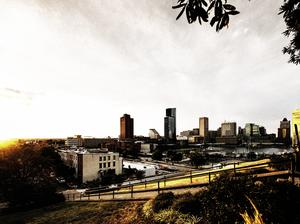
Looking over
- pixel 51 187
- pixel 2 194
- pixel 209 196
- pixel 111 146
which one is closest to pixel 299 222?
pixel 209 196

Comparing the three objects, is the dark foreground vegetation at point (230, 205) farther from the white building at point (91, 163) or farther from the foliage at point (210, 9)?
the white building at point (91, 163)

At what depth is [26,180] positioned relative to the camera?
29.2 meters

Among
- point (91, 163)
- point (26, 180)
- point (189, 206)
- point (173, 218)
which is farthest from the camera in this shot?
point (91, 163)

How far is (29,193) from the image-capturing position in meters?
26.3

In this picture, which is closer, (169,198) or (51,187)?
(169,198)

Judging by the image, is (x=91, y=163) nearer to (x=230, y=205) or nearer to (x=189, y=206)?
(x=189, y=206)

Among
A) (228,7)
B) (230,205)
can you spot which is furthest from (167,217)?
(228,7)

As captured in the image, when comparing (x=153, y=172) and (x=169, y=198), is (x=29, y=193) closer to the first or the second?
(x=169, y=198)

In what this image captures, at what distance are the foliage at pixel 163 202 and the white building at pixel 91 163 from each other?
4793 centimetres

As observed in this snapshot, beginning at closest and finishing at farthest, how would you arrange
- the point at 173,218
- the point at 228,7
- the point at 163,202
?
the point at 228,7, the point at 173,218, the point at 163,202

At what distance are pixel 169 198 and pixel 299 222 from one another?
6.24 metres

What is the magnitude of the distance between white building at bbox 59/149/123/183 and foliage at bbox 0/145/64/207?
59.2 ft

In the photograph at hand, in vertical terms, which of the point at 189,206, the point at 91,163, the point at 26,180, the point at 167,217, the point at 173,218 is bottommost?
the point at 91,163

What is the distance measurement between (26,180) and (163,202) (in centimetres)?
2779
